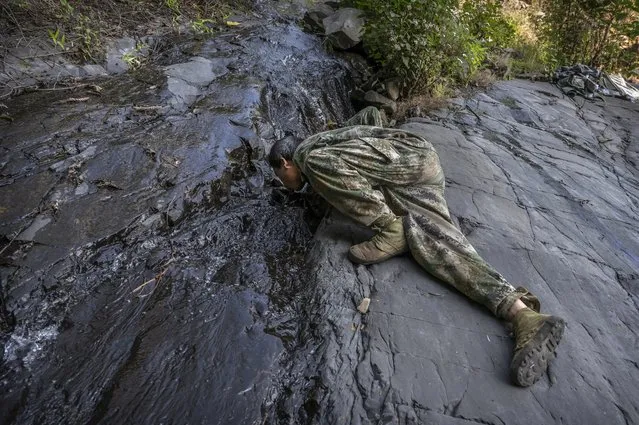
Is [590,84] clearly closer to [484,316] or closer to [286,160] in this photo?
[484,316]

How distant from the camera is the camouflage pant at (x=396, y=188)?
3.23m

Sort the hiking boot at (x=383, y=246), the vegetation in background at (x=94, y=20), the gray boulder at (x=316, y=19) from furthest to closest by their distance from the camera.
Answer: the gray boulder at (x=316, y=19), the vegetation in background at (x=94, y=20), the hiking boot at (x=383, y=246)

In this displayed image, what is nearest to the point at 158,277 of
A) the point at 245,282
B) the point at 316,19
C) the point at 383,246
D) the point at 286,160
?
the point at 245,282

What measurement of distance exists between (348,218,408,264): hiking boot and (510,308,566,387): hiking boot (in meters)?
1.05

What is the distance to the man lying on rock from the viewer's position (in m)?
3.12

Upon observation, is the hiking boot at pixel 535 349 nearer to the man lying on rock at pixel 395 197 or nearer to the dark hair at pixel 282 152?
the man lying on rock at pixel 395 197

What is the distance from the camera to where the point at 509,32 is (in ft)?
29.8

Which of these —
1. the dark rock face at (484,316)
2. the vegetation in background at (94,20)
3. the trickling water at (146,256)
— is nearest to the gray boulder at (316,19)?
the vegetation in background at (94,20)

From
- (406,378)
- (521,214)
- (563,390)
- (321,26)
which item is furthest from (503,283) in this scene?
(321,26)

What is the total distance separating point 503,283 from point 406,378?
961 millimetres

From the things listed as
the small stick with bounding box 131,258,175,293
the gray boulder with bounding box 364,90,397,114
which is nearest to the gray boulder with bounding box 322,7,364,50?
the gray boulder with bounding box 364,90,397,114

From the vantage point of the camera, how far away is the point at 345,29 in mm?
7480

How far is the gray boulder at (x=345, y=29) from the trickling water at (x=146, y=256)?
8.44ft

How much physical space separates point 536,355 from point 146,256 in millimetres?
2815
